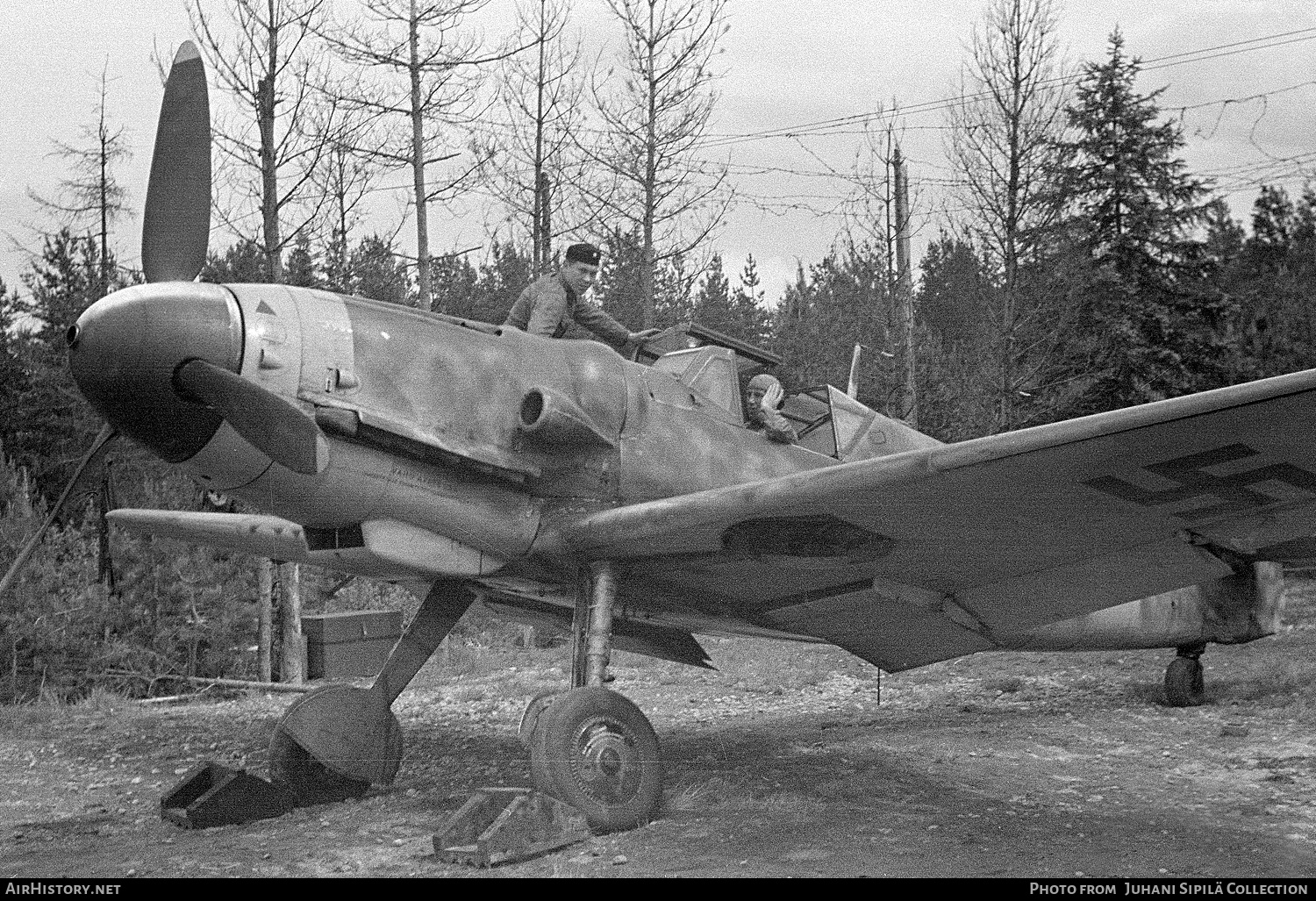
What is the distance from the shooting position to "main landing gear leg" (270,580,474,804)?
6508 millimetres

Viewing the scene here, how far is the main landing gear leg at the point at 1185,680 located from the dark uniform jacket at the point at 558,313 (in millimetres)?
4872

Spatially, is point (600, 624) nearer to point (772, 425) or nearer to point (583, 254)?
point (772, 425)

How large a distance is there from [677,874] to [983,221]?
453 inches

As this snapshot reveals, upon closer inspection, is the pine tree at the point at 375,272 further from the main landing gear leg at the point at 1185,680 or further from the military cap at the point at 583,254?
the main landing gear leg at the point at 1185,680

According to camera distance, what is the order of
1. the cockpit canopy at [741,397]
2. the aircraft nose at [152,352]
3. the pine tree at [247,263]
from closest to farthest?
1. the aircraft nose at [152,352]
2. the cockpit canopy at [741,397]
3. the pine tree at [247,263]

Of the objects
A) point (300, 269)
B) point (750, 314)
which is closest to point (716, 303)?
point (750, 314)

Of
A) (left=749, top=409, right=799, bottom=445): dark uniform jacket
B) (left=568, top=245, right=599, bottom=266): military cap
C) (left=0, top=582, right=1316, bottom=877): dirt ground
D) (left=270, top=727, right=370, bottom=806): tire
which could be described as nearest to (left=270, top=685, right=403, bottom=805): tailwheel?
(left=270, top=727, right=370, bottom=806): tire

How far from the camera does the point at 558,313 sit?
23.5 feet

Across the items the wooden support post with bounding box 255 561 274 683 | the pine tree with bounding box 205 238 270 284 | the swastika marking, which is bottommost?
the wooden support post with bounding box 255 561 274 683

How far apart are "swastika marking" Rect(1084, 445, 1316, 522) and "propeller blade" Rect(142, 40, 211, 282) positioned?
14.1ft

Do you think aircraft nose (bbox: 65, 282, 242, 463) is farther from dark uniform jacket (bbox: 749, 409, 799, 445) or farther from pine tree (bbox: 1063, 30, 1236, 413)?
pine tree (bbox: 1063, 30, 1236, 413)

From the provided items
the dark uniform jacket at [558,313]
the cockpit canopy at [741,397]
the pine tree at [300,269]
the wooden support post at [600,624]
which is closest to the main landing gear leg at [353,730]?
the wooden support post at [600,624]

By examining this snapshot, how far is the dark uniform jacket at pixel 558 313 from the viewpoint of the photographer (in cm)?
712
